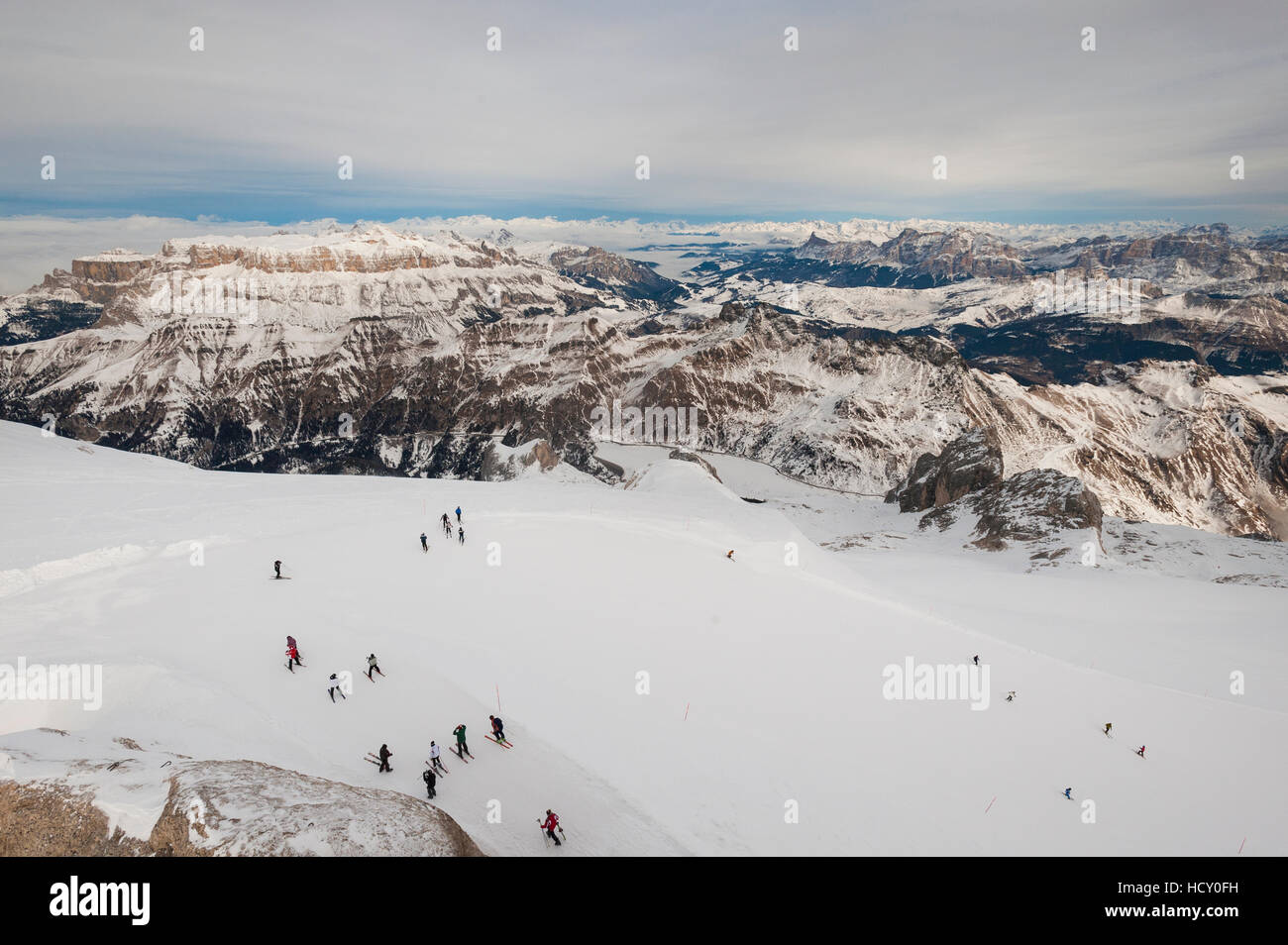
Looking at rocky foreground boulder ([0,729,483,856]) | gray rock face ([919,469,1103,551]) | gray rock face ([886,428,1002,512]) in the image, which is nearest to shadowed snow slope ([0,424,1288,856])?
rocky foreground boulder ([0,729,483,856])

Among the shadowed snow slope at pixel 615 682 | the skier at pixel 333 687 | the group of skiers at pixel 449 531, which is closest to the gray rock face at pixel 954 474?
the shadowed snow slope at pixel 615 682

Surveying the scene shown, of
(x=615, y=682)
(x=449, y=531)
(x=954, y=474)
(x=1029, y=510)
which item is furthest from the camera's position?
(x=954, y=474)

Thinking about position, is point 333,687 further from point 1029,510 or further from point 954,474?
point 954,474

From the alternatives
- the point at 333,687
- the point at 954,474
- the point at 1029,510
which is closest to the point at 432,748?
the point at 333,687

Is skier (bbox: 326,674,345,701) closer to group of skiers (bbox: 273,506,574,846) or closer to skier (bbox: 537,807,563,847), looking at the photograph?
group of skiers (bbox: 273,506,574,846)

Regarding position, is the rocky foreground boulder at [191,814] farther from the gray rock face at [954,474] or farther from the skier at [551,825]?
the gray rock face at [954,474]
